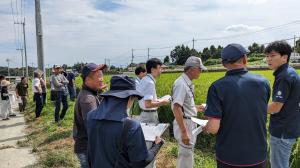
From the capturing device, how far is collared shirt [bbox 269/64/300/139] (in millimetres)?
4004

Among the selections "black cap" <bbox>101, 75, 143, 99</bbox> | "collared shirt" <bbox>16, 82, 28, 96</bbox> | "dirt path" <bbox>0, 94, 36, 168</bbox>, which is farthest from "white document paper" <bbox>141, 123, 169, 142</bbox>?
"collared shirt" <bbox>16, 82, 28, 96</bbox>

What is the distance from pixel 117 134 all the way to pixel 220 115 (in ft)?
3.41

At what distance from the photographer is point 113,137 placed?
2797 mm

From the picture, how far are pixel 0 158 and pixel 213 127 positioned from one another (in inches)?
257

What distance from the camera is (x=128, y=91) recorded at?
292 cm

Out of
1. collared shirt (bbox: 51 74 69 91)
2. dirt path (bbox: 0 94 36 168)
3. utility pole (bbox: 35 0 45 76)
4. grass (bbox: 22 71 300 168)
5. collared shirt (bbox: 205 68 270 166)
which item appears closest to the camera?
collared shirt (bbox: 205 68 270 166)

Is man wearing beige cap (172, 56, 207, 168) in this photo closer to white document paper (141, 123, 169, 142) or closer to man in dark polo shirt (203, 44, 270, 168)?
white document paper (141, 123, 169, 142)

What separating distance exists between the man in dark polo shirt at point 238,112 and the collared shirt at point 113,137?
837mm

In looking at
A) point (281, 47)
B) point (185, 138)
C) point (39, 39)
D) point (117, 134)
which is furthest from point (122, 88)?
point (39, 39)

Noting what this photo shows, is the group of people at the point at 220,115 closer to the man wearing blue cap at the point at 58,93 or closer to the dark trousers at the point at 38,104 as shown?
the man wearing blue cap at the point at 58,93

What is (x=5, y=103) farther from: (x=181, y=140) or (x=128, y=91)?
(x=128, y=91)

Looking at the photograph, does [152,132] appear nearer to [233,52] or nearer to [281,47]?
[233,52]

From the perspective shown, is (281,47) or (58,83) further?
(58,83)

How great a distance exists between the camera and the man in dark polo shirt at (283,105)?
4008mm
